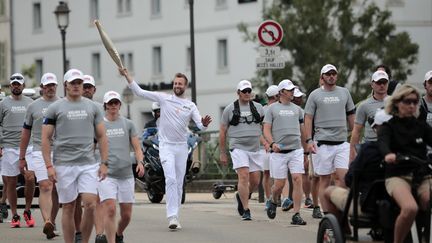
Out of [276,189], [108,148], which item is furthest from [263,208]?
[108,148]

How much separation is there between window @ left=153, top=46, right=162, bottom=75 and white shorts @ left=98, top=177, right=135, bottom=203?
60499 mm

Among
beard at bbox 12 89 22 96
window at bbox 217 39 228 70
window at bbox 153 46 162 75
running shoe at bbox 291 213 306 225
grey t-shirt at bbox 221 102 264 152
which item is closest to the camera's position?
running shoe at bbox 291 213 306 225

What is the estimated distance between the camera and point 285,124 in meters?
20.4

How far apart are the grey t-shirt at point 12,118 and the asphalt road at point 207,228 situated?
118cm

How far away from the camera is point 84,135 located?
1482 cm

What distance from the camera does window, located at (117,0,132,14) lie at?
78312mm

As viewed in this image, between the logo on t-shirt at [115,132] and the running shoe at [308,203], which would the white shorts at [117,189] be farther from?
the running shoe at [308,203]

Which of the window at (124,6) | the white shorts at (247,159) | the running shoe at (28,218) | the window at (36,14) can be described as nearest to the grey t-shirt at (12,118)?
the running shoe at (28,218)

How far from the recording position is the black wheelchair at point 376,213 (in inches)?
484

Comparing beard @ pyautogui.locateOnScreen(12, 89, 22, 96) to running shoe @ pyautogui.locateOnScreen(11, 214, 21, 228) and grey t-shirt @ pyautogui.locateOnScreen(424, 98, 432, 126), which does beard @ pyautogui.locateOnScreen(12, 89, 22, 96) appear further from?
grey t-shirt @ pyautogui.locateOnScreen(424, 98, 432, 126)

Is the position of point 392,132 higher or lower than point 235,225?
higher

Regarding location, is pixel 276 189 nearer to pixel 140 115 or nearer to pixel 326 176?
pixel 326 176

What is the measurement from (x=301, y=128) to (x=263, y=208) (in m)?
2.66

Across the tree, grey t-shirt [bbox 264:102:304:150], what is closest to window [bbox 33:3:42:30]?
the tree
